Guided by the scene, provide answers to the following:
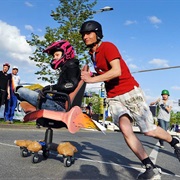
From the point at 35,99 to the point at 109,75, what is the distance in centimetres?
125

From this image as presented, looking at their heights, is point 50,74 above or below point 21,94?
above

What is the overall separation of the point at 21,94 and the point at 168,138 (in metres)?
2.03

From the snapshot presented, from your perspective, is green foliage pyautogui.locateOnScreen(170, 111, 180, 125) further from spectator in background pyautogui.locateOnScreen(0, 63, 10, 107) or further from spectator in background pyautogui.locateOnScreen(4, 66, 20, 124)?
spectator in background pyautogui.locateOnScreen(0, 63, 10, 107)

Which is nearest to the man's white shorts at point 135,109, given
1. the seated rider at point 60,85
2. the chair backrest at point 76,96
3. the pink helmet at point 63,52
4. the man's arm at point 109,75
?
the man's arm at point 109,75

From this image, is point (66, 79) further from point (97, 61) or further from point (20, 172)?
point (20, 172)

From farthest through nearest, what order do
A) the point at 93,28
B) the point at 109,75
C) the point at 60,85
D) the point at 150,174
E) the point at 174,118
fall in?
the point at 174,118 → the point at 60,85 → the point at 93,28 → the point at 109,75 → the point at 150,174

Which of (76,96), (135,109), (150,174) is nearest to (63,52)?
(76,96)

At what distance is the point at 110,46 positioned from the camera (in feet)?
12.2

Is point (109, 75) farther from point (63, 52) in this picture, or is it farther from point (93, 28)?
point (63, 52)

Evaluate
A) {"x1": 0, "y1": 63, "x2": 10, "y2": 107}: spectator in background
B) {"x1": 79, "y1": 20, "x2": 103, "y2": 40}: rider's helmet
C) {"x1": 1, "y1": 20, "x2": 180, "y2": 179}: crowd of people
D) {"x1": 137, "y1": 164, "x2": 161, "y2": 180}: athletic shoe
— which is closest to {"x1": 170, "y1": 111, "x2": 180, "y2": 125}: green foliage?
{"x1": 0, "y1": 63, "x2": 10, "y2": 107}: spectator in background

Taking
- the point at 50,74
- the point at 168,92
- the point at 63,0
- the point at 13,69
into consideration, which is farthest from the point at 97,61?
the point at 63,0

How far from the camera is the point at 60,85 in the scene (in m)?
4.25

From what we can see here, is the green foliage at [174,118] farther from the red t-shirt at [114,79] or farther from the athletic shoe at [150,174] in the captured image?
the athletic shoe at [150,174]

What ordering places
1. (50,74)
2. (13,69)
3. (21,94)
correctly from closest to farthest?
(21,94), (13,69), (50,74)
